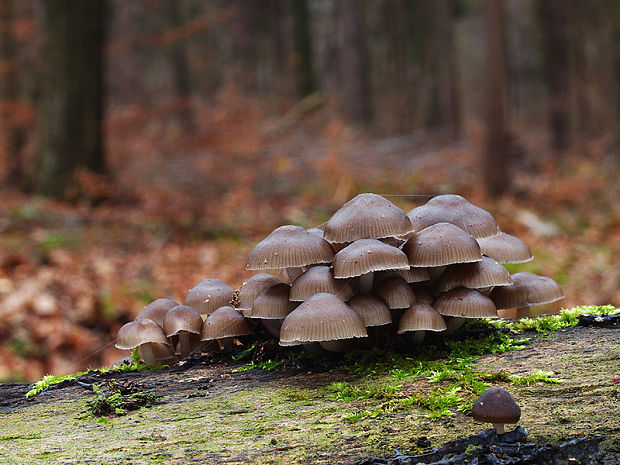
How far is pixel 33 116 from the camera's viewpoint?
39.1 ft

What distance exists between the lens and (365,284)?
273 cm

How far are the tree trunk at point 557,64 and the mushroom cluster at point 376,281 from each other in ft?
58.8

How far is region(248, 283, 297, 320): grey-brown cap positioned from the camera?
2.61 meters

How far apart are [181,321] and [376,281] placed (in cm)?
98

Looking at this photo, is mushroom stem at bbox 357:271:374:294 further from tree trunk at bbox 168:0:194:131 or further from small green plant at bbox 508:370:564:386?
tree trunk at bbox 168:0:194:131

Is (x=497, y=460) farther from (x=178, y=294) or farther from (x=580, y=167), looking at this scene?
(x=580, y=167)

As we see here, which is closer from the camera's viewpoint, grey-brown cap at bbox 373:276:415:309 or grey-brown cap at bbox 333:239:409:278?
grey-brown cap at bbox 333:239:409:278

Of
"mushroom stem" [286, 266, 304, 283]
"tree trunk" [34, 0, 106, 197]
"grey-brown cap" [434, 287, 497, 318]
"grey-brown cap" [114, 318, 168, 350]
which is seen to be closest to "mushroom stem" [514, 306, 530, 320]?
"grey-brown cap" [434, 287, 497, 318]

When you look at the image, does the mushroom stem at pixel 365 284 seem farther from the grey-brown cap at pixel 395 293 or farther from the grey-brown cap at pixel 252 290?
the grey-brown cap at pixel 252 290

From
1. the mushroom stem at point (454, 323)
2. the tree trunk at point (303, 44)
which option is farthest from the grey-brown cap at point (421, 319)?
the tree trunk at point (303, 44)

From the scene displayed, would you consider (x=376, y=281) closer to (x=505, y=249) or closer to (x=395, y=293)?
(x=395, y=293)

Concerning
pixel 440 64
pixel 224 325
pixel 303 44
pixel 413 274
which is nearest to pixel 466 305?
pixel 413 274

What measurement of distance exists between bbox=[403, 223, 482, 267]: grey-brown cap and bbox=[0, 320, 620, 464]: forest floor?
50 cm

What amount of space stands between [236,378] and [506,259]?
4.87ft
